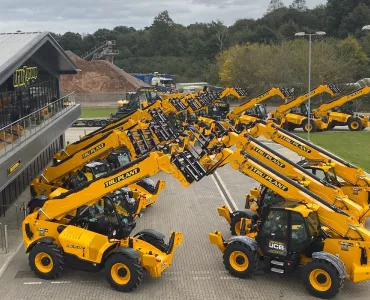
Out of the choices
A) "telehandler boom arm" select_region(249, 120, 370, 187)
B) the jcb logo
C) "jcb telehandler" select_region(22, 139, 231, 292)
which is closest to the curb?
"jcb telehandler" select_region(22, 139, 231, 292)

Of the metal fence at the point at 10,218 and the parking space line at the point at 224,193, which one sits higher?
→ the metal fence at the point at 10,218

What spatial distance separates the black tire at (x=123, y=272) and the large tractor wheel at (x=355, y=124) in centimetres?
2940

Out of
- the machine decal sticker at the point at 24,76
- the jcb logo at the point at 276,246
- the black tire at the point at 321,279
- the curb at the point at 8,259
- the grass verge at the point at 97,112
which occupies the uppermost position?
the machine decal sticker at the point at 24,76

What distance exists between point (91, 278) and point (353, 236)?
6667 mm

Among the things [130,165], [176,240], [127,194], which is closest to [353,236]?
[176,240]

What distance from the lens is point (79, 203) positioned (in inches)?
505

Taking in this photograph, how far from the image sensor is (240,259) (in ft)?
41.8

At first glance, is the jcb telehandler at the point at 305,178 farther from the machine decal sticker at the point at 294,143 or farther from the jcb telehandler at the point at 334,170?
the machine decal sticker at the point at 294,143

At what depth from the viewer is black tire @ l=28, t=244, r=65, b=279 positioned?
41.5 feet

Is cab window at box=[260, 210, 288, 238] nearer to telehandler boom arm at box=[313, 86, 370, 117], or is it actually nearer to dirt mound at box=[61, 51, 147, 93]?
telehandler boom arm at box=[313, 86, 370, 117]

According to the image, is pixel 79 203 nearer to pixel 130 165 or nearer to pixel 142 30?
pixel 130 165

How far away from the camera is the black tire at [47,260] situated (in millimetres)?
12664

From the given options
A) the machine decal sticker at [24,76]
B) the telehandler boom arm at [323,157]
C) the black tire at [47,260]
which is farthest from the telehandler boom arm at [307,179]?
the machine decal sticker at [24,76]

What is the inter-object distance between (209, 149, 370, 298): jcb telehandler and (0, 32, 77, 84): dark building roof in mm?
8375
